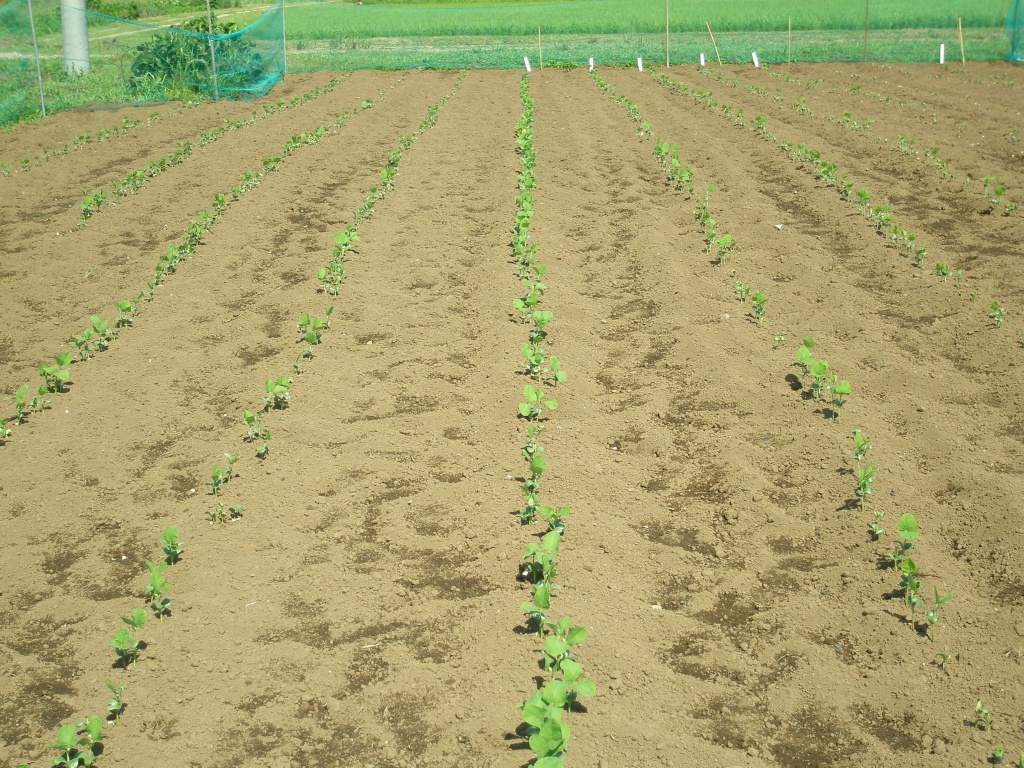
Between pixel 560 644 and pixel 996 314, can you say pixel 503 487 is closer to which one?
pixel 560 644

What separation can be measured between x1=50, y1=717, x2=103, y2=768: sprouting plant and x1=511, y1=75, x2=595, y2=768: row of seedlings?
149 cm

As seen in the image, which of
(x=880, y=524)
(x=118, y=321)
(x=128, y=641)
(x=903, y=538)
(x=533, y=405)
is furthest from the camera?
(x=118, y=321)

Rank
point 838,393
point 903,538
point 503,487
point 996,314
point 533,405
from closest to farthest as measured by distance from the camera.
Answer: point 903,538 → point 503,487 → point 838,393 → point 533,405 → point 996,314

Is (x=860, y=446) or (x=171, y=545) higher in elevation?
(x=860, y=446)

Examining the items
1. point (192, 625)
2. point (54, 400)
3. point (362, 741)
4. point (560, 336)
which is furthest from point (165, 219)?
point (362, 741)

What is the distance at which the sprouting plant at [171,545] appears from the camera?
14.7 feet

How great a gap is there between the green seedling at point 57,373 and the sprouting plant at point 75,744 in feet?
10.7

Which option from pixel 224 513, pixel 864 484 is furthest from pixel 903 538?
pixel 224 513

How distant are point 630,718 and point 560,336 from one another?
3677 mm

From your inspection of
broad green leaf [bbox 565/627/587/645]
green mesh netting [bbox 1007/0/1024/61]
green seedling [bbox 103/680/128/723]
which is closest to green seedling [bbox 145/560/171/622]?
green seedling [bbox 103/680/128/723]

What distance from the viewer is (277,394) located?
20.0ft

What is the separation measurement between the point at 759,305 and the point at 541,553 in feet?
11.4

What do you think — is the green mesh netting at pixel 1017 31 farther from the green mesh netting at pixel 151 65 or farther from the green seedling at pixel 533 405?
the green seedling at pixel 533 405

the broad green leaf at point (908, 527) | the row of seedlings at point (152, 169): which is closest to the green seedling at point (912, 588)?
the broad green leaf at point (908, 527)
